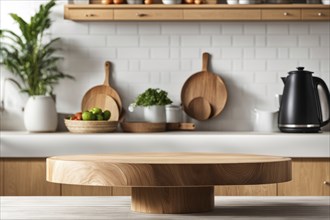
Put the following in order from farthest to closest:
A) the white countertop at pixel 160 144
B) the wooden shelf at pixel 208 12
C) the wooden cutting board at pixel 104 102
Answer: the wooden cutting board at pixel 104 102 → the wooden shelf at pixel 208 12 → the white countertop at pixel 160 144

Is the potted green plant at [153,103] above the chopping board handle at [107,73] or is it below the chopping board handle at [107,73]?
below

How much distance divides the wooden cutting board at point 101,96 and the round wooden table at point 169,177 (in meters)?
3.19

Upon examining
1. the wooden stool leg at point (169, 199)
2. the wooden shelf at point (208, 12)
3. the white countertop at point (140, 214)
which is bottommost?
the white countertop at point (140, 214)

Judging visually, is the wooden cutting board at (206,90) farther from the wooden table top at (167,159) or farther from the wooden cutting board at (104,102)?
the wooden table top at (167,159)

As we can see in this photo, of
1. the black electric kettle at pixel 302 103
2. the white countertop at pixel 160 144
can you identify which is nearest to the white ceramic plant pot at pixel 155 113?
the white countertop at pixel 160 144

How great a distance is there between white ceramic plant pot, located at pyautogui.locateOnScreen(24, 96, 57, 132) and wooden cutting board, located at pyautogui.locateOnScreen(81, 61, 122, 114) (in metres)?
0.35

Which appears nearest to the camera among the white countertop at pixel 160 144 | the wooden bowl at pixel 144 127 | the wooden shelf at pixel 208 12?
the white countertop at pixel 160 144

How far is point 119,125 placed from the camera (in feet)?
18.2

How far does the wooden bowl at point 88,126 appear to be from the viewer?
508 cm

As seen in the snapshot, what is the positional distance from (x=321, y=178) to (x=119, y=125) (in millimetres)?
1546

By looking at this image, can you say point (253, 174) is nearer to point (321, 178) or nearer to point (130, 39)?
point (321, 178)

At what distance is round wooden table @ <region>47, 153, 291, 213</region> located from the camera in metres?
2.16

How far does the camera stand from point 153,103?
5.37 m

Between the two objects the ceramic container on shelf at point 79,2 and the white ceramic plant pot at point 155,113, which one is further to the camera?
the ceramic container on shelf at point 79,2
